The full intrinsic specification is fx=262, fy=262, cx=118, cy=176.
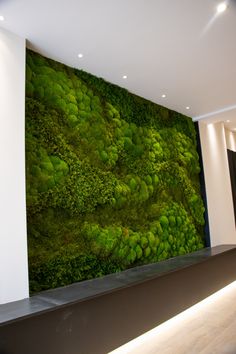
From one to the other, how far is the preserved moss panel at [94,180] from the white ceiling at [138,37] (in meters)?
0.38

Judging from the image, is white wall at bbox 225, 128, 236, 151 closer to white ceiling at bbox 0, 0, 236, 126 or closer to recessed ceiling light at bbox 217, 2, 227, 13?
white ceiling at bbox 0, 0, 236, 126

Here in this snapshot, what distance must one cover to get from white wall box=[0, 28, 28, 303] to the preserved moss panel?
1.17 feet

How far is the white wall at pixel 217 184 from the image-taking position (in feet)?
20.2

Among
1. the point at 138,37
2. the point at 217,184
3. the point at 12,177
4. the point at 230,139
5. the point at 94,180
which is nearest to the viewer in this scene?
the point at 12,177

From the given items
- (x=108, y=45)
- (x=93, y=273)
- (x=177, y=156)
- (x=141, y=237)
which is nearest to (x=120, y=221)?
(x=141, y=237)

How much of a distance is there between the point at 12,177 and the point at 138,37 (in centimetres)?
225

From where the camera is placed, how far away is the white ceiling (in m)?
2.73

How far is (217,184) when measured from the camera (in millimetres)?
6461

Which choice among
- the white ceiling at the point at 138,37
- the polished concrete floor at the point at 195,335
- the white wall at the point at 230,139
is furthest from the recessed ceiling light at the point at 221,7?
the white wall at the point at 230,139

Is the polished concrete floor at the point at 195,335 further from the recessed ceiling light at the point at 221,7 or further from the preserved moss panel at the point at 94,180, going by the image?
the recessed ceiling light at the point at 221,7

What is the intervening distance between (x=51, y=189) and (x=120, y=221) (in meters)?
1.38

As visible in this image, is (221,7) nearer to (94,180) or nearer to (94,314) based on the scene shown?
(94,180)

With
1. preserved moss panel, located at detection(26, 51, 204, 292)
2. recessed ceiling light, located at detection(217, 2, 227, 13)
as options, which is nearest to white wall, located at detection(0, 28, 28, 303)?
preserved moss panel, located at detection(26, 51, 204, 292)

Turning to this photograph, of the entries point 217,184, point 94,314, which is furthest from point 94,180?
point 217,184
